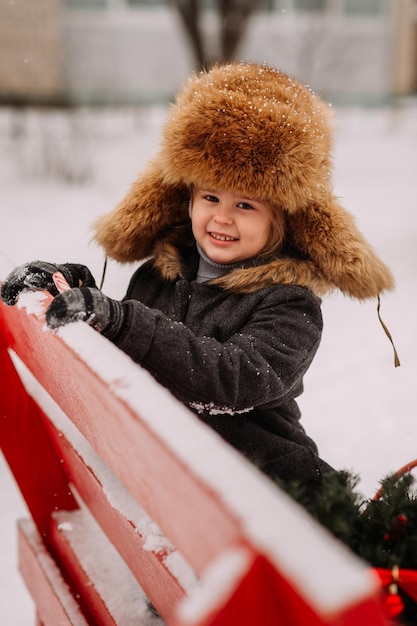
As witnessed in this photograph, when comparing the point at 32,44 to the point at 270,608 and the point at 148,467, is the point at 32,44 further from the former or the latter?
the point at 270,608

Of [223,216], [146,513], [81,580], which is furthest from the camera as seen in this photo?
[223,216]

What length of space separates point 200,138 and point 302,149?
0.30 metres

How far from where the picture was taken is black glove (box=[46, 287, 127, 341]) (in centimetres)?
139

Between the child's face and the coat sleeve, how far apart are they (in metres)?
0.20

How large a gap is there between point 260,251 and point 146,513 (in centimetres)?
120

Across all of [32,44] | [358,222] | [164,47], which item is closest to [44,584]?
[358,222]

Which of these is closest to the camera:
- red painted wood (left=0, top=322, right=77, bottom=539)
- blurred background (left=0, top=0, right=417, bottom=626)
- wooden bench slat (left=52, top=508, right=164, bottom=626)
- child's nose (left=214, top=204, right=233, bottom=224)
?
wooden bench slat (left=52, top=508, right=164, bottom=626)

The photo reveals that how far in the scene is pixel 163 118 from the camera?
240 cm

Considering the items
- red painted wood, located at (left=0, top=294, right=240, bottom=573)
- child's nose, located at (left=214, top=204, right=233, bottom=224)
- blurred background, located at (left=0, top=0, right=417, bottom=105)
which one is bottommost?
red painted wood, located at (left=0, top=294, right=240, bottom=573)

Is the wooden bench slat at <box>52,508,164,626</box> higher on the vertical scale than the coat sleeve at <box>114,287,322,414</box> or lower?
lower

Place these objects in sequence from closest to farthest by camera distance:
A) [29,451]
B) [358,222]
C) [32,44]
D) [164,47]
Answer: [29,451] < [358,222] < [32,44] < [164,47]

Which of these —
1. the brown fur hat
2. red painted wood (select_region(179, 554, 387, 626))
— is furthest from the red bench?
the brown fur hat

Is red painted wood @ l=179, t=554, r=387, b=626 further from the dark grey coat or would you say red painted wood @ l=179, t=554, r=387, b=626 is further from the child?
the child

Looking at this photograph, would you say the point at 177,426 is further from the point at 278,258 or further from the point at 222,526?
the point at 278,258
